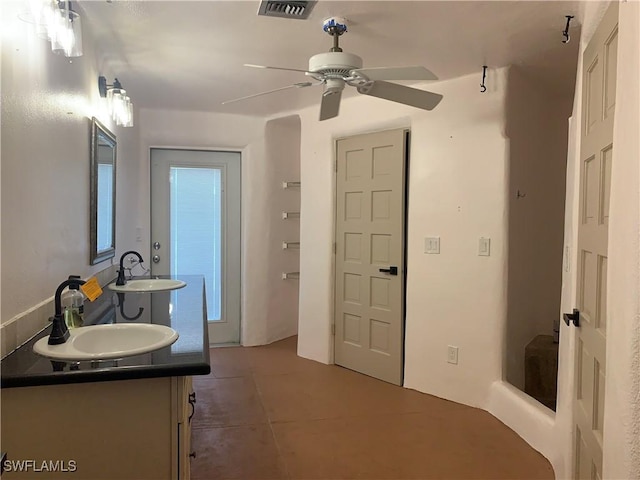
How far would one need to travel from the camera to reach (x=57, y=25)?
1578mm

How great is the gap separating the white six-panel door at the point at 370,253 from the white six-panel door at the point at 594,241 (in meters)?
1.72

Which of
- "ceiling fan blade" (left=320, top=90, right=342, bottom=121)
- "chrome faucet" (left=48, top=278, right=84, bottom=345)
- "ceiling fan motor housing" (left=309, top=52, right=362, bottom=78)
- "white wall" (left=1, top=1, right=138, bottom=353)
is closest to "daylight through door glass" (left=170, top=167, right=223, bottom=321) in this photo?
"white wall" (left=1, top=1, right=138, bottom=353)

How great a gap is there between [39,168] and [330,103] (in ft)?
4.58

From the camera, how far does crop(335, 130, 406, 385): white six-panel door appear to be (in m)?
3.70

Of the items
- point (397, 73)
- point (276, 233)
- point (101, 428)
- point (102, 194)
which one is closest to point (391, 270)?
point (276, 233)

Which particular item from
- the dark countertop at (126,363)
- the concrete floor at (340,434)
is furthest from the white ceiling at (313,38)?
the concrete floor at (340,434)

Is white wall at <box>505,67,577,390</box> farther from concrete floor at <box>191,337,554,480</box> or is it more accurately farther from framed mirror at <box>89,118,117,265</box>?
framed mirror at <box>89,118,117,265</box>

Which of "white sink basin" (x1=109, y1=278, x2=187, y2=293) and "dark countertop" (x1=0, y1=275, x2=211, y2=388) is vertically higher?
"white sink basin" (x1=109, y1=278, x2=187, y2=293)

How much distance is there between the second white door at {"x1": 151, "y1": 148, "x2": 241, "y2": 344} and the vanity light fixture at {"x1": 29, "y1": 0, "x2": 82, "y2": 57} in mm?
2867

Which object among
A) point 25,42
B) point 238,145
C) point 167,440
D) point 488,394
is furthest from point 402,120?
point 167,440

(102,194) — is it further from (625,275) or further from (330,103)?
(625,275)

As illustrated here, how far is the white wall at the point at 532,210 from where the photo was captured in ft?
10.4

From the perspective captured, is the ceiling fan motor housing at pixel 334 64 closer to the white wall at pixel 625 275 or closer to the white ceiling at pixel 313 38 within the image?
the white ceiling at pixel 313 38

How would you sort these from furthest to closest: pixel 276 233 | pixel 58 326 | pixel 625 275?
pixel 276 233 → pixel 58 326 → pixel 625 275
